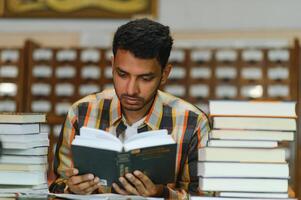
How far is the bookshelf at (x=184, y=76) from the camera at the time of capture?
3.71 m

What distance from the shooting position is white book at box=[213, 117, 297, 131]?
1540mm

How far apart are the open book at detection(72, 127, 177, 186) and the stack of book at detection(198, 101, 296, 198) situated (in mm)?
133

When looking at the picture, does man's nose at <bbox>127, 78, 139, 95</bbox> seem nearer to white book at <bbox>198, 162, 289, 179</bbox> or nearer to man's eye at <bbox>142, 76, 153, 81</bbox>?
man's eye at <bbox>142, 76, 153, 81</bbox>

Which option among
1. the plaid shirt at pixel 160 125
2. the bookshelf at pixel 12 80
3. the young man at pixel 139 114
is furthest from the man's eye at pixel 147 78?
the bookshelf at pixel 12 80

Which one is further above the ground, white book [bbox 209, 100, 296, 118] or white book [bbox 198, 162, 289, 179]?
white book [bbox 209, 100, 296, 118]

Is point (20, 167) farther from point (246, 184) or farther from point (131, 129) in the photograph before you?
point (246, 184)

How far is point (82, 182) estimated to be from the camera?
159 centimetres

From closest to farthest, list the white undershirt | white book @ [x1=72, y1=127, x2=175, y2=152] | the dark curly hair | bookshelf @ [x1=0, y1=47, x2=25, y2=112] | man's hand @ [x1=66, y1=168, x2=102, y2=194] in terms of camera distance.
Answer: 1. white book @ [x1=72, y1=127, x2=175, y2=152]
2. man's hand @ [x1=66, y1=168, x2=102, y2=194]
3. the dark curly hair
4. the white undershirt
5. bookshelf @ [x1=0, y1=47, x2=25, y2=112]

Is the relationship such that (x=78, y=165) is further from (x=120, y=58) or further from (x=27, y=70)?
(x=27, y=70)

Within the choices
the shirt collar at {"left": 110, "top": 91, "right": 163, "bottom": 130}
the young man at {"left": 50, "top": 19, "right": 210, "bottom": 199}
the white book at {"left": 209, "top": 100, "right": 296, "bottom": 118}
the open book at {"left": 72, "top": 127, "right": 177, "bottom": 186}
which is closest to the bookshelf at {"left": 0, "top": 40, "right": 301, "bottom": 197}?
the young man at {"left": 50, "top": 19, "right": 210, "bottom": 199}

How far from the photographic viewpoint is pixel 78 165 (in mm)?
1561

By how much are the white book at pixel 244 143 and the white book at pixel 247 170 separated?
5 cm

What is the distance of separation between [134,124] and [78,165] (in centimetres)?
47

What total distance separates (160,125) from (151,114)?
59 millimetres
